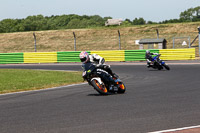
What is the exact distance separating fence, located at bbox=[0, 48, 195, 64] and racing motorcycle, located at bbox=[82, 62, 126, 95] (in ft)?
62.7

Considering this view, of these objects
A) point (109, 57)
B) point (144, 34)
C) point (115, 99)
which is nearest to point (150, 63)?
point (109, 57)

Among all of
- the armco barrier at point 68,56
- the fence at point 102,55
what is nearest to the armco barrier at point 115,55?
the fence at point 102,55

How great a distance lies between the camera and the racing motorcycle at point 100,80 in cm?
1122

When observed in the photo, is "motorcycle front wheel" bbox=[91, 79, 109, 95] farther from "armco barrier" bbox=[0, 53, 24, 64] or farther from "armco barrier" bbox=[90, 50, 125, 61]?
"armco barrier" bbox=[0, 53, 24, 64]

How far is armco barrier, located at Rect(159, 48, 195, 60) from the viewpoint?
29.9 m

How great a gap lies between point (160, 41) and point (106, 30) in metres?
22.9

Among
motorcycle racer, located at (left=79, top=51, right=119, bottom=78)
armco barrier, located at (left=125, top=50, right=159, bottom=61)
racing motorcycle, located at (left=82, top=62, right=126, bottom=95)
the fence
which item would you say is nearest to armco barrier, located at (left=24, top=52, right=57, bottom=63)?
the fence

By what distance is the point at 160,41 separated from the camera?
3653 cm

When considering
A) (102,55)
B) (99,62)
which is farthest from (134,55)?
(99,62)

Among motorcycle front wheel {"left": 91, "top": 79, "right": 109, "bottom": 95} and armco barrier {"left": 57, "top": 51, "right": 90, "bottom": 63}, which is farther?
armco barrier {"left": 57, "top": 51, "right": 90, "bottom": 63}

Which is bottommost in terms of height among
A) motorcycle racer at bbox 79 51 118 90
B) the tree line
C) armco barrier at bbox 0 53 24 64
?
armco barrier at bbox 0 53 24 64

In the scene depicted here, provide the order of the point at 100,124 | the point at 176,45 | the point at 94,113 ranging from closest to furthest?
the point at 100,124 < the point at 94,113 < the point at 176,45

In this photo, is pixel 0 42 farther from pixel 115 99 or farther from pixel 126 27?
pixel 115 99

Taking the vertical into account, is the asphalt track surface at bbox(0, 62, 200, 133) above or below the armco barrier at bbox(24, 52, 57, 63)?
above
